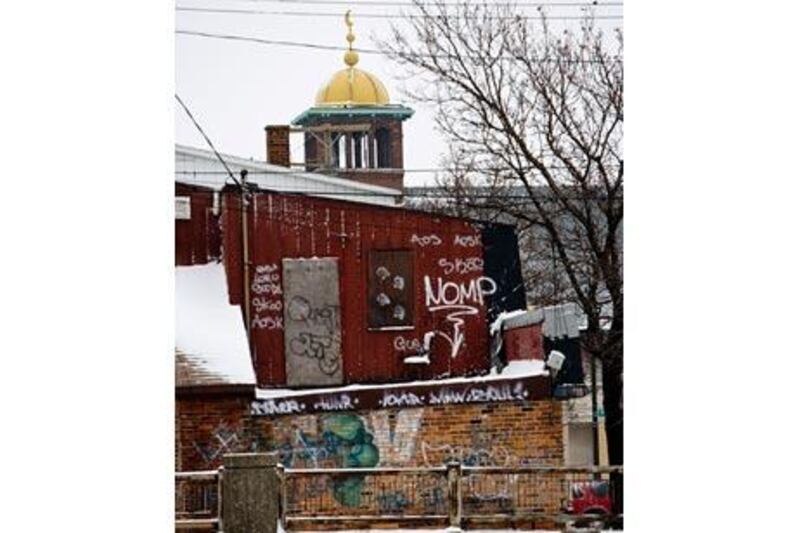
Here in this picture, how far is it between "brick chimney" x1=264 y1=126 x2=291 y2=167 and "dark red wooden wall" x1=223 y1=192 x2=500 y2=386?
0.82 ft

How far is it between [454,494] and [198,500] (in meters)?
1.00

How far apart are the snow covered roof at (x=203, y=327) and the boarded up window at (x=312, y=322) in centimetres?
24

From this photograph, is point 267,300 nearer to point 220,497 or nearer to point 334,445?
point 334,445

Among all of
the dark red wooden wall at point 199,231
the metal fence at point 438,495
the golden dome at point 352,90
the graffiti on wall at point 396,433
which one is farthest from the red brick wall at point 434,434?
the golden dome at point 352,90

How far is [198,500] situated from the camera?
206 inches

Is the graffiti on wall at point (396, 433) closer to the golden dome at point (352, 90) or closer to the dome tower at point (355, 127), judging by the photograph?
the dome tower at point (355, 127)

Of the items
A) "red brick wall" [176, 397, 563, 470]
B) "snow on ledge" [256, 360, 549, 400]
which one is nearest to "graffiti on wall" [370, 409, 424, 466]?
"red brick wall" [176, 397, 563, 470]

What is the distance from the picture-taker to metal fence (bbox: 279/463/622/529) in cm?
568

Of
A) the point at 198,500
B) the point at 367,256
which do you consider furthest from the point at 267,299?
the point at 198,500

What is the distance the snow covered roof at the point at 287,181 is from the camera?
18.8 ft
